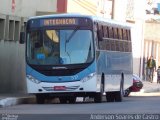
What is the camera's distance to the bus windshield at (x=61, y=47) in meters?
27.6

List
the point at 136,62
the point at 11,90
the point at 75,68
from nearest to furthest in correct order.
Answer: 1. the point at 75,68
2. the point at 11,90
3. the point at 136,62

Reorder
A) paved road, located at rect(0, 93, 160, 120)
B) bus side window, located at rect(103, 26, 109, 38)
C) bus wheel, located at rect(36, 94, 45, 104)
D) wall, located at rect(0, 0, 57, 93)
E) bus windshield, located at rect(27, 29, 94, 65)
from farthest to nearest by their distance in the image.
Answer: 1. wall, located at rect(0, 0, 57, 93)
2. bus side window, located at rect(103, 26, 109, 38)
3. bus wheel, located at rect(36, 94, 45, 104)
4. bus windshield, located at rect(27, 29, 94, 65)
5. paved road, located at rect(0, 93, 160, 120)

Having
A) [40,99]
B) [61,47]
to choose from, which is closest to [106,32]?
[61,47]

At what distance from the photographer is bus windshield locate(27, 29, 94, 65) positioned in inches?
1086

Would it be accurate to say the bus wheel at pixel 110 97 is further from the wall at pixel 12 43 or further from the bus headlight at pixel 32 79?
the bus headlight at pixel 32 79

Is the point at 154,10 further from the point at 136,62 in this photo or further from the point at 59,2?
the point at 59,2

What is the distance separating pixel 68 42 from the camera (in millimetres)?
27625

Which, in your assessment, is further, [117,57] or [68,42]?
[117,57]

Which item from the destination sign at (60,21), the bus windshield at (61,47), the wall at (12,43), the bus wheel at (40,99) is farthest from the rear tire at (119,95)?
the destination sign at (60,21)

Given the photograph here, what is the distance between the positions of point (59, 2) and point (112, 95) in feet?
35.2

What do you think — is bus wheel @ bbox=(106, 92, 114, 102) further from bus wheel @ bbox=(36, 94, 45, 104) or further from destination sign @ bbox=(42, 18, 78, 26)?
destination sign @ bbox=(42, 18, 78, 26)

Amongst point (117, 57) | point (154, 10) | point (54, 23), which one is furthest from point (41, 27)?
point (154, 10)

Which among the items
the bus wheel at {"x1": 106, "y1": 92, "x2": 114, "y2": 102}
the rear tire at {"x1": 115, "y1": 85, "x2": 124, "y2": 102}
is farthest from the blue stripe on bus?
the bus wheel at {"x1": 106, "y1": 92, "x2": 114, "y2": 102}

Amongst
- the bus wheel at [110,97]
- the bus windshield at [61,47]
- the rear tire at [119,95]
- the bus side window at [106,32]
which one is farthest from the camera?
the bus wheel at [110,97]
